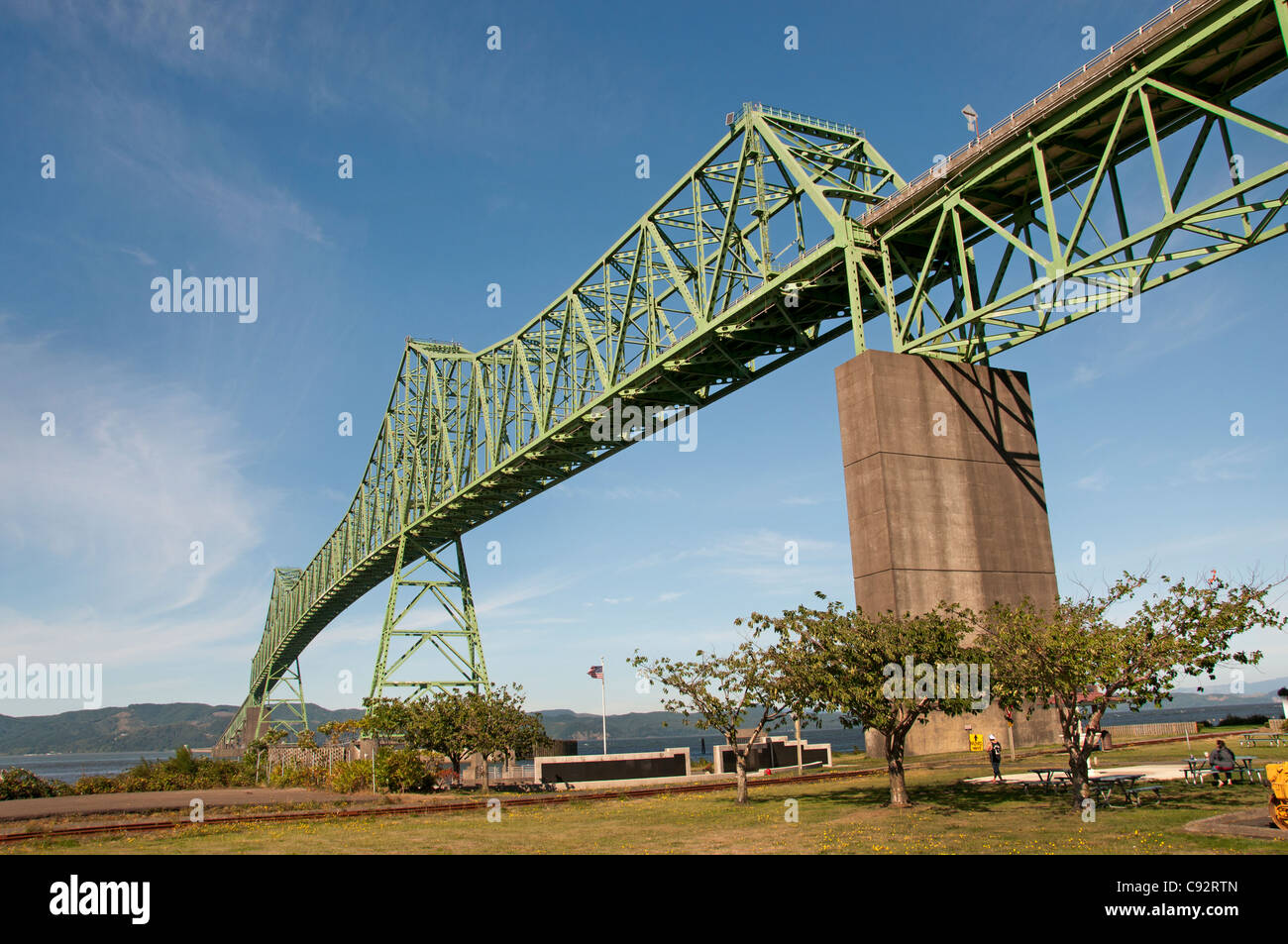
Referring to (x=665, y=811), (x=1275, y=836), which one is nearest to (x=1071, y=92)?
(x=1275, y=836)

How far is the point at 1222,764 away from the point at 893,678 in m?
8.14

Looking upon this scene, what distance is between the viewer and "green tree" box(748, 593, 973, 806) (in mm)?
20906

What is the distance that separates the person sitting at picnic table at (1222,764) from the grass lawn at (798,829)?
1.40 feet

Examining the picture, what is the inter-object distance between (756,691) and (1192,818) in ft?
37.8

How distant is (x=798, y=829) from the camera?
18.9m

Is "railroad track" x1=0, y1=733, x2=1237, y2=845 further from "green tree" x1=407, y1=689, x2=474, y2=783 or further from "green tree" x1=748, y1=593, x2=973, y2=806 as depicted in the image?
"green tree" x1=748, y1=593, x2=973, y2=806

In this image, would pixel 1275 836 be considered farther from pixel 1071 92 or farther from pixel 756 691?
pixel 1071 92

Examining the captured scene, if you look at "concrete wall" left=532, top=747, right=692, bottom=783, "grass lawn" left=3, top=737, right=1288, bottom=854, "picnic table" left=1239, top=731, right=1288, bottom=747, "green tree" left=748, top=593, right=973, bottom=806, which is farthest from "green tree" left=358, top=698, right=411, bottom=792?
"picnic table" left=1239, top=731, right=1288, bottom=747

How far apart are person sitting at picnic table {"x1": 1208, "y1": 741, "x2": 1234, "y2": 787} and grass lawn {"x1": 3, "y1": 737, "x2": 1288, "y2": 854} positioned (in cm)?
43

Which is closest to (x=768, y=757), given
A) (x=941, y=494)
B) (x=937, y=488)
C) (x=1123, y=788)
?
(x=941, y=494)

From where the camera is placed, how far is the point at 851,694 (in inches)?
830
